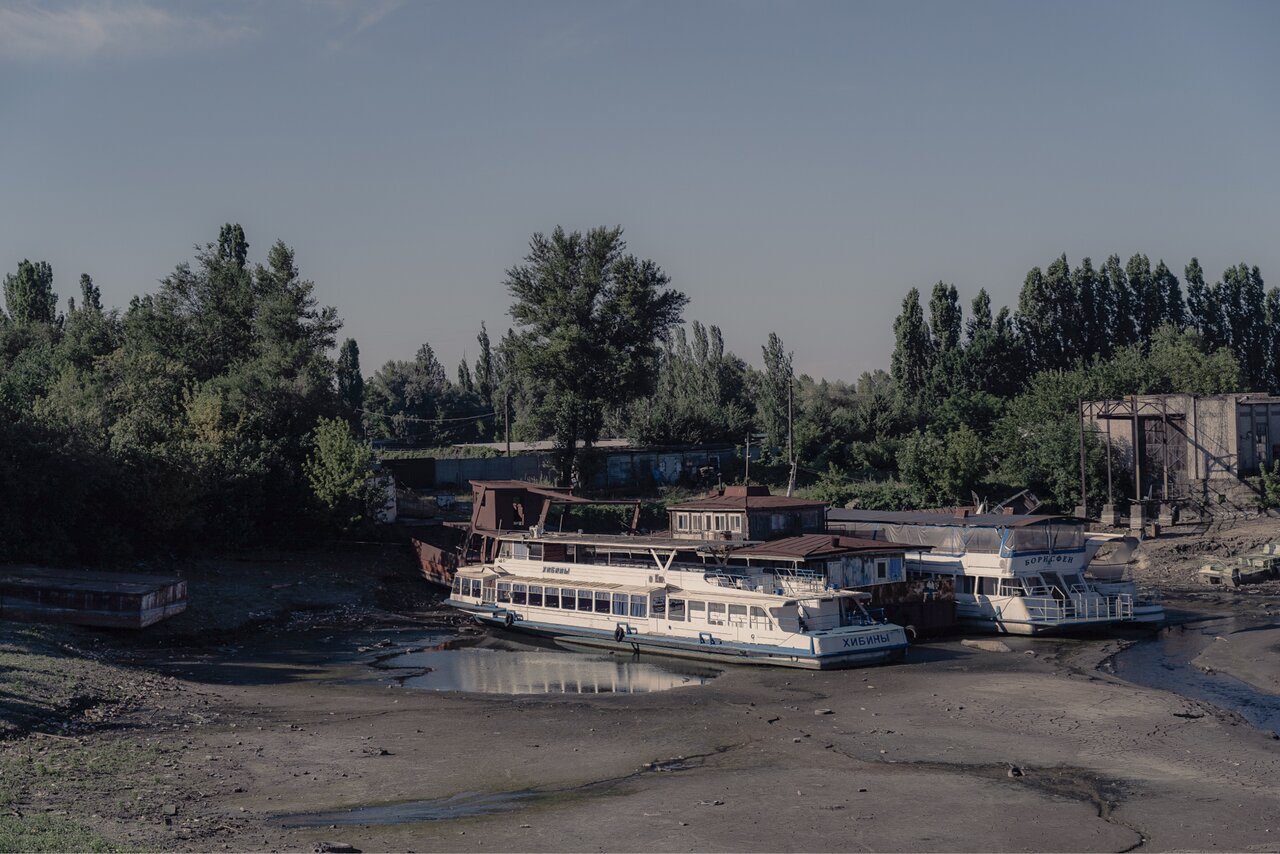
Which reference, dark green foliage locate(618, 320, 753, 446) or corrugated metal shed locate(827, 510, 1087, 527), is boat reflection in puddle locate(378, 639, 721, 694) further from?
dark green foliage locate(618, 320, 753, 446)

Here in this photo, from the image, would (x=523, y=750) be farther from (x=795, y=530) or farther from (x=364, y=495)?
(x=364, y=495)

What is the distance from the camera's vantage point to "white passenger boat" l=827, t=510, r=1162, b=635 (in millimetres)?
50281

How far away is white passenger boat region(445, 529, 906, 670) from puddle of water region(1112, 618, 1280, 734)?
29.2 feet

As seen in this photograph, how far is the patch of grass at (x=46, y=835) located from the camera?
19.4 metres

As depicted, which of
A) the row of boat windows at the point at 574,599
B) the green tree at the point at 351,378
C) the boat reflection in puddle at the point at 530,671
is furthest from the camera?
the green tree at the point at 351,378

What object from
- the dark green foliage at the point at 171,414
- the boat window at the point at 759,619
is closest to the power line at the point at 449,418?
the dark green foliage at the point at 171,414

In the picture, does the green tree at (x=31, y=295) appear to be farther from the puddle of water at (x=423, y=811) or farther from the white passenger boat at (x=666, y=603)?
the puddle of water at (x=423, y=811)

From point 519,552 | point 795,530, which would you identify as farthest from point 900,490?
point 519,552

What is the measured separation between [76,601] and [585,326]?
5121 cm

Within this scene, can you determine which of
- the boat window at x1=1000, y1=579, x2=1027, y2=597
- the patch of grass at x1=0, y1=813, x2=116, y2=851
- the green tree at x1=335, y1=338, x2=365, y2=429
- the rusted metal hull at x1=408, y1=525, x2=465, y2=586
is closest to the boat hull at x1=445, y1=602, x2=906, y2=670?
the rusted metal hull at x1=408, y1=525, x2=465, y2=586

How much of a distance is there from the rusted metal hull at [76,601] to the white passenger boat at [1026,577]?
112 feet

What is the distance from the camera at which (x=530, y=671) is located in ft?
153

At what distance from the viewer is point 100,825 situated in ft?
71.6

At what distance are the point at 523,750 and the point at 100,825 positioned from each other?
11.7 metres
